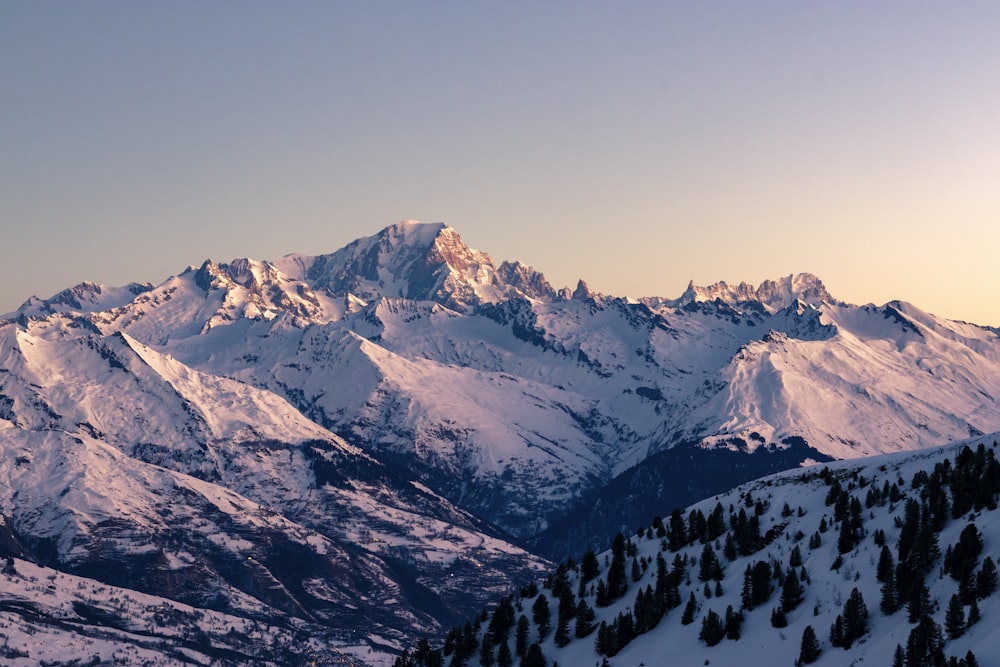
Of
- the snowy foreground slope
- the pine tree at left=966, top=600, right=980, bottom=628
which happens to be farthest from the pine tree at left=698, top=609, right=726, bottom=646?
the pine tree at left=966, top=600, right=980, bottom=628

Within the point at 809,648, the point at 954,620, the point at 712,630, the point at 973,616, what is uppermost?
the point at 973,616

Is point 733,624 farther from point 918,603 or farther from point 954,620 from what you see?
point 954,620

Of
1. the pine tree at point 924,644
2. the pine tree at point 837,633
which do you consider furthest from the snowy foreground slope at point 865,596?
the pine tree at point 837,633

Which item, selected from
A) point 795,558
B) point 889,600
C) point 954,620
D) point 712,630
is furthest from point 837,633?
point 795,558

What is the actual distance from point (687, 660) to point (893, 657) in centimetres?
3963

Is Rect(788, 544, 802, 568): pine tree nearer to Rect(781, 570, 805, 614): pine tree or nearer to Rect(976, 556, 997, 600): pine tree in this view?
Rect(781, 570, 805, 614): pine tree

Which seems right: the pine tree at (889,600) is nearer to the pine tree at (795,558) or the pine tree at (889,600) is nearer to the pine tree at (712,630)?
the pine tree at (712,630)

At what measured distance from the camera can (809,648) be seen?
153m

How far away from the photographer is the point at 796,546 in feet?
632

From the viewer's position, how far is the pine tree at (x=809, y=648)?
502 feet

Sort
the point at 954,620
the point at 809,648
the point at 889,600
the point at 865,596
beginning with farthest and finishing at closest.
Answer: the point at 865,596, the point at 889,600, the point at 809,648, the point at 954,620

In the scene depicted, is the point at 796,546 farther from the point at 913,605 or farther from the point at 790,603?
the point at 913,605

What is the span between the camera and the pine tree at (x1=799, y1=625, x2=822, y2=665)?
153m

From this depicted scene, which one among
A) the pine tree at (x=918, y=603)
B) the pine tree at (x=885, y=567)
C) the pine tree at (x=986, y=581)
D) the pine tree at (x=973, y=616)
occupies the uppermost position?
the pine tree at (x=885, y=567)
